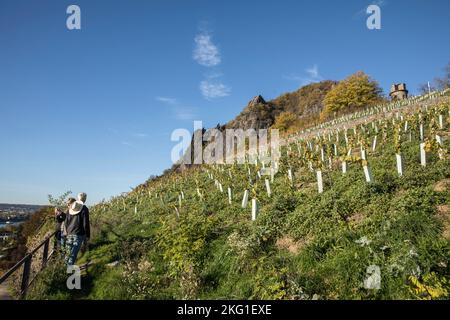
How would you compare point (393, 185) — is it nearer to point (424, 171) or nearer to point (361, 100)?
point (424, 171)

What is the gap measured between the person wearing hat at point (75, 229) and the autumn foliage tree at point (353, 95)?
56.0 m

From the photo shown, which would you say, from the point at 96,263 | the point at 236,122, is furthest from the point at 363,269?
the point at 236,122

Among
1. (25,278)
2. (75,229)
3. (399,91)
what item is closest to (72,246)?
(75,229)

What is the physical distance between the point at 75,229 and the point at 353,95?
60119 millimetres

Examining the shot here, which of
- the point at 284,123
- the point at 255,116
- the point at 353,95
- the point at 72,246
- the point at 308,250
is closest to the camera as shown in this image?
the point at 308,250

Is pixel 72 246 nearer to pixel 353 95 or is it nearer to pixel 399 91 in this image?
pixel 353 95

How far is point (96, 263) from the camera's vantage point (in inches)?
403

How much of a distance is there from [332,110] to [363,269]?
58003 mm

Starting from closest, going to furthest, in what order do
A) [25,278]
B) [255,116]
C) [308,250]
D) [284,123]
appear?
[308,250]
[25,278]
[284,123]
[255,116]

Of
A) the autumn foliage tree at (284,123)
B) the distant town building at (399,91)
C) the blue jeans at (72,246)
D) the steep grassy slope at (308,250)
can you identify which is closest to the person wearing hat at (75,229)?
the blue jeans at (72,246)

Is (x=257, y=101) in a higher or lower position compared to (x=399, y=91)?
higher

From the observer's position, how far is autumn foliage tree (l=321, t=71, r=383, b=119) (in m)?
58.2

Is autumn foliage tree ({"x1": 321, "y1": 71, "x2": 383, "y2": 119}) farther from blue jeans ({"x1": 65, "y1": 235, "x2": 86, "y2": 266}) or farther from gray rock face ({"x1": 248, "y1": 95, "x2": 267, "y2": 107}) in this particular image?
blue jeans ({"x1": 65, "y1": 235, "x2": 86, "y2": 266})

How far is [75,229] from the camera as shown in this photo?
8836 mm
